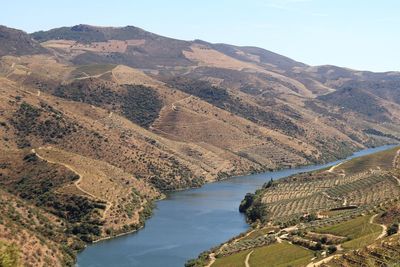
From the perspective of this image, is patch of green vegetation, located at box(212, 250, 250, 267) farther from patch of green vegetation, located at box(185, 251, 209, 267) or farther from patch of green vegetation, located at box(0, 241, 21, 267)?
patch of green vegetation, located at box(0, 241, 21, 267)

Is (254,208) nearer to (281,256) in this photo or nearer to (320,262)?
(281,256)

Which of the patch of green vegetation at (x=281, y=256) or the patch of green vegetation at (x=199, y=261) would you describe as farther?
the patch of green vegetation at (x=199, y=261)

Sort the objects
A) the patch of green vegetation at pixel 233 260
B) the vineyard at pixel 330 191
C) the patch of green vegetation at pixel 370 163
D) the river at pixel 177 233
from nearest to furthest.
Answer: the patch of green vegetation at pixel 233 260 → the river at pixel 177 233 → the vineyard at pixel 330 191 → the patch of green vegetation at pixel 370 163

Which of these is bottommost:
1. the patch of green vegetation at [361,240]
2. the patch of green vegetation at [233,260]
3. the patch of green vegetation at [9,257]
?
the patch of green vegetation at [233,260]

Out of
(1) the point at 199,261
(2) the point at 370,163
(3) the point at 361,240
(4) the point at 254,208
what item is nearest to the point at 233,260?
(1) the point at 199,261

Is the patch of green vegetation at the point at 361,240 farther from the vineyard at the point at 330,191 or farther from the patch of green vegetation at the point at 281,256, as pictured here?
the vineyard at the point at 330,191

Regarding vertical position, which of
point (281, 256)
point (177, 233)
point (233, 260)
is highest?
point (281, 256)

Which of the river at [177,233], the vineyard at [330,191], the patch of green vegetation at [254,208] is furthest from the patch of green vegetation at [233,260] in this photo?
the patch of green vegetation at [254,208]
